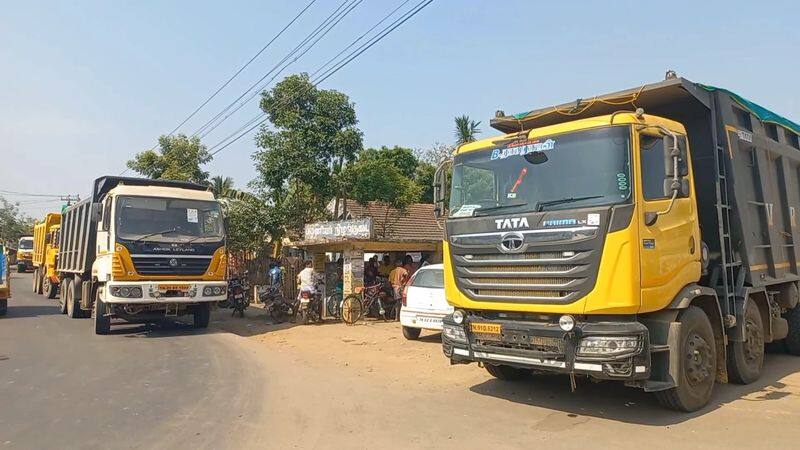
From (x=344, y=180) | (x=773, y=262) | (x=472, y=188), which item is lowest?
(x=773, y=262)

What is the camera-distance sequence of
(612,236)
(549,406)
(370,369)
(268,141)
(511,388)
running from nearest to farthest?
(612,236), (549,406), (511,388), (370,369), (268,141)

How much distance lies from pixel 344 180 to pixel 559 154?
41.6ft

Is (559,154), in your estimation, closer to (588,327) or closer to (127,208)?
(588,327)

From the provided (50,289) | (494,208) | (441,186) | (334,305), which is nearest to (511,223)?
(494,208)

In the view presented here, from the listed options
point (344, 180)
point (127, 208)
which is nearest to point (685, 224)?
point (127, 208)

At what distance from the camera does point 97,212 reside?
40.7 feet

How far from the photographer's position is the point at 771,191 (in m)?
7.69

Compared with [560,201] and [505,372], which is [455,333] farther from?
[560,201]

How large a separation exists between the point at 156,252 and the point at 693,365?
9989 mm

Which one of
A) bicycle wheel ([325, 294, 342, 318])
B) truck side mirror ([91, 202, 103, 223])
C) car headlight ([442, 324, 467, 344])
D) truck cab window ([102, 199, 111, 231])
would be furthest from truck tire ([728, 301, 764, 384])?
truck side mirror ([91, 202, 103, 223])

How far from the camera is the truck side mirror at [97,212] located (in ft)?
40.2

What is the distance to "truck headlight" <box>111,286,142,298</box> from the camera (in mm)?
11375

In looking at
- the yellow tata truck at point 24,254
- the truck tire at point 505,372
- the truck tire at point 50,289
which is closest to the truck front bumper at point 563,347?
the truck tire at point 505,372

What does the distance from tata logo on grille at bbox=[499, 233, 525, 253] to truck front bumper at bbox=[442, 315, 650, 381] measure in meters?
0.76
